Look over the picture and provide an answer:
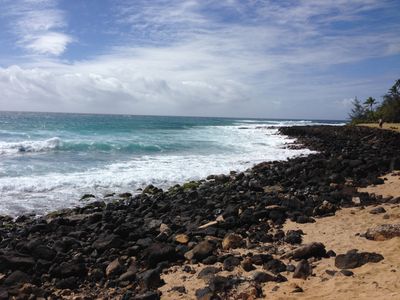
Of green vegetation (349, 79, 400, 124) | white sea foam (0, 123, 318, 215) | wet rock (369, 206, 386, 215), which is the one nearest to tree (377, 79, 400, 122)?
green vegetation (349, 79, 400, 124)

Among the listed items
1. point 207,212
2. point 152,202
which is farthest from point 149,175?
point 207,212

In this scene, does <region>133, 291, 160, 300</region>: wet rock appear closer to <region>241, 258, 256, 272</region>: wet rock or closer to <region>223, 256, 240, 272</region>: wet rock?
<region>223, 256, 240, 272</region>: wet rock

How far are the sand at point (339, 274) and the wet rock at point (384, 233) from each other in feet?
0.35

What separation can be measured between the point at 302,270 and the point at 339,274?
0.49 meters

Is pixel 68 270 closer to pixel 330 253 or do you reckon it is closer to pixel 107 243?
pixel 107 243

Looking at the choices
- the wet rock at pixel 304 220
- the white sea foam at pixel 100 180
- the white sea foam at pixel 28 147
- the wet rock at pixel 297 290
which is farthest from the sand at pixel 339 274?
the white sea foam at pixel 28 147

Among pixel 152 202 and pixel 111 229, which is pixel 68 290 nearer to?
pixel 111 229

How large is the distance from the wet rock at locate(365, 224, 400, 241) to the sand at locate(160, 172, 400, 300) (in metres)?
0.11

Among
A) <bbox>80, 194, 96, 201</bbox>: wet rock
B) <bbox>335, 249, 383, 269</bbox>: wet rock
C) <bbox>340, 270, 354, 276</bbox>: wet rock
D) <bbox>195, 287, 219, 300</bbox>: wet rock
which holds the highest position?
<bbox>335, 249, 383, 269</bbox>: wet rock

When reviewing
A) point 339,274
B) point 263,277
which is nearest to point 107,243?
point 263,277

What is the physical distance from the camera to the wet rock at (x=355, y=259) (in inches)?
211

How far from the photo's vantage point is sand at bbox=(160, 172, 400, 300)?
4.64 m

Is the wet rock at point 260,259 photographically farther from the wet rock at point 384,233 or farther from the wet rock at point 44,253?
the wet rock at point 44,253

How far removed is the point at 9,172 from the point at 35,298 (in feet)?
39.7
